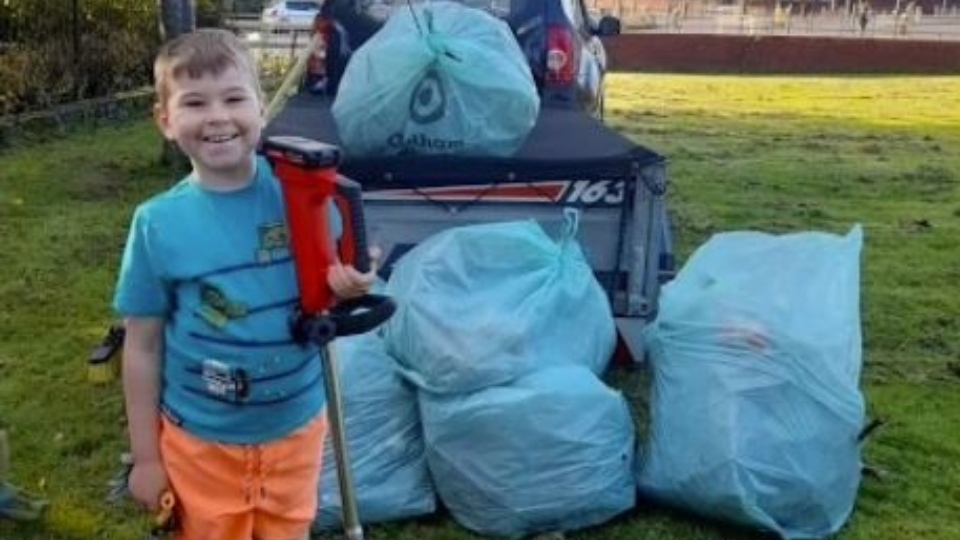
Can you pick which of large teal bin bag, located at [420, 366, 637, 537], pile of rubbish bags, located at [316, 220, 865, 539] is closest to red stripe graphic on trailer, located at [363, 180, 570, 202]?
pile of rubbish bags, located at [316, 220, 865, 539]

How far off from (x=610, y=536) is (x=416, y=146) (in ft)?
4.86

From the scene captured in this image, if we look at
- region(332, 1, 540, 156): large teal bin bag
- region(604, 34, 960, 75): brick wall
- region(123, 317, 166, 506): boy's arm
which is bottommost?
region(604, 34, 960, 75): brick wall

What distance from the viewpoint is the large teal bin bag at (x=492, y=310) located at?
3.23m

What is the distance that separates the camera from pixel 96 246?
6184 mm

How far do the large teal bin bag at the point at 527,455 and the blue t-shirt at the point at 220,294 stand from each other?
3.49 ft

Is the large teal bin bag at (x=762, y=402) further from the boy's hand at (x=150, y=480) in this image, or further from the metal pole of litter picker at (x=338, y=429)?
the boy's hand at (x=150, y=480)

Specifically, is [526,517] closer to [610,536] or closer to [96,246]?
[610,536]

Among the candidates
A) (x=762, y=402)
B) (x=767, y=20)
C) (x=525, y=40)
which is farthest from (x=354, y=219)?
(x=767, y=20)

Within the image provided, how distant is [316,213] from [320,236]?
4 cm

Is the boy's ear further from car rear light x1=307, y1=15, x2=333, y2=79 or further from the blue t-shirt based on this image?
car rear light x1=307, y1=15, x2=333, y2=79

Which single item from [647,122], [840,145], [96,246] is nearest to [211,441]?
[96,246]

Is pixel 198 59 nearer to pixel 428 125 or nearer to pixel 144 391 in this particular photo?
pixel 144 391

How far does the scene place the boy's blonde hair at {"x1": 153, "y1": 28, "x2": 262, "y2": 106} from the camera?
1996mm

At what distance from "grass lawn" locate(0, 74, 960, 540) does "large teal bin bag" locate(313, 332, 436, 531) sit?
72 millimetres
